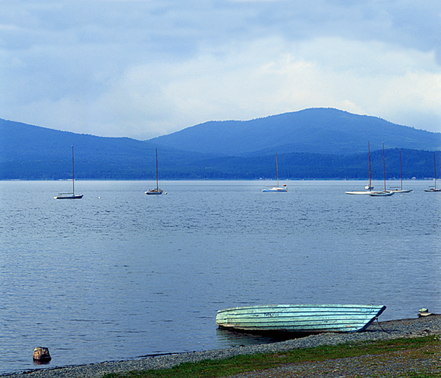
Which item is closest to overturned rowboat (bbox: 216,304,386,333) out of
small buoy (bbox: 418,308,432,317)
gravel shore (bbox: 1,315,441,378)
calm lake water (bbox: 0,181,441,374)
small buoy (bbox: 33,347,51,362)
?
gravel shore (bbox: 1,315,441,378)

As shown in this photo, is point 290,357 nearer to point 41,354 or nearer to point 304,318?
point 304,318

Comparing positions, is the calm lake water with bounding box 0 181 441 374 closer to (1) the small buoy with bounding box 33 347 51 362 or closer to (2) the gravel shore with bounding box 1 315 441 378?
(1) the small buoy with bounding box 33 347 51 362

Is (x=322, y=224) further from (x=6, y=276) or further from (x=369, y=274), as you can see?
(x=6, y=276)

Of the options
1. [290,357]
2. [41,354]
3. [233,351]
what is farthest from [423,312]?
[41,354]

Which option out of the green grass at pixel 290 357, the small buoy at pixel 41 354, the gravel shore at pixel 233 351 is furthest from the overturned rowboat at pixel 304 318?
the small buoy at pixel 41 354

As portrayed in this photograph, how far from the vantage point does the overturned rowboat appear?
2266 cm

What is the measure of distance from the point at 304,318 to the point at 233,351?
4.24 metres

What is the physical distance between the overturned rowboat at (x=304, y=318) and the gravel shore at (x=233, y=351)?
A: 691mm

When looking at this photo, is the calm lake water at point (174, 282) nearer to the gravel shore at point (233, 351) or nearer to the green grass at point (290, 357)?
the gravel shore at point (233, 351)

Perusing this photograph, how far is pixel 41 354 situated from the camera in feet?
68.7

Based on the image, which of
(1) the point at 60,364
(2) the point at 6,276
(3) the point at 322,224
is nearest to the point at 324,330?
(1) the point at 60,364

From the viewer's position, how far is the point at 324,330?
23.0m

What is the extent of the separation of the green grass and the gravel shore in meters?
0.83

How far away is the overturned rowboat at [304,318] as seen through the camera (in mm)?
22656
